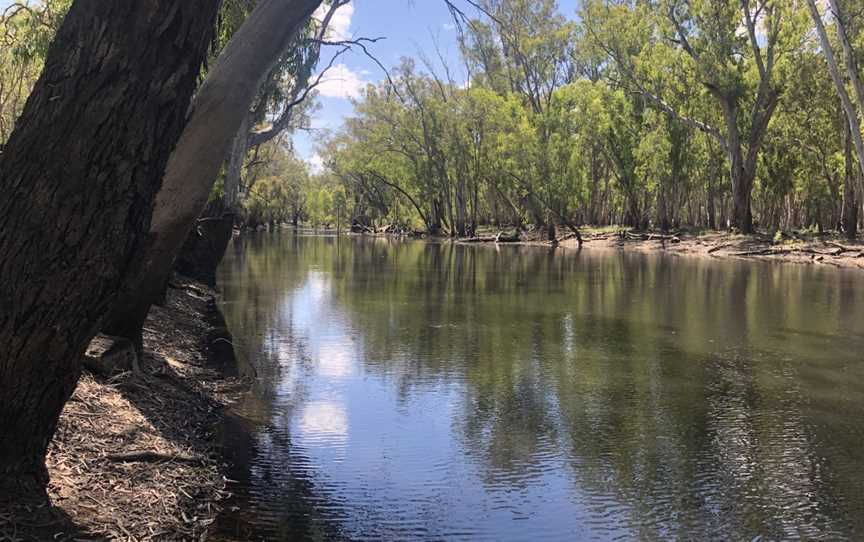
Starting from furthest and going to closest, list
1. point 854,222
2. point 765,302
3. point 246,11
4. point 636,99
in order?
point 636,99
point 854,222
point 765,302
point 246,11

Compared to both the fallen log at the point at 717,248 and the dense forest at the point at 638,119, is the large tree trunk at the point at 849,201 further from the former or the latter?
the fallen log at the point at 717,248

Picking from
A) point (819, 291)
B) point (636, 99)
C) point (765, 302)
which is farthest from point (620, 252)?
point (765, 302)

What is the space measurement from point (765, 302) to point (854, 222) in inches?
952

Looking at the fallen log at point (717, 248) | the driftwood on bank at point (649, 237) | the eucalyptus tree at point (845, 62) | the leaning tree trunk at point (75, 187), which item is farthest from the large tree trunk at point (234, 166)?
the driftwood on bank at point (649, 237)

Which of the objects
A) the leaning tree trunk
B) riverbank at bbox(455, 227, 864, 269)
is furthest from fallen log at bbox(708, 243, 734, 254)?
the leaning tree trunk

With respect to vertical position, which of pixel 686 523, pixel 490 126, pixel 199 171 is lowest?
pixel 686 523

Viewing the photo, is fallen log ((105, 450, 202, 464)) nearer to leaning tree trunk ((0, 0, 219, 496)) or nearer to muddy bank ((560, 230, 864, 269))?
leaning tree trunk ((0, 0, 219, 496))

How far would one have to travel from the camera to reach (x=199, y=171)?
5477 mm

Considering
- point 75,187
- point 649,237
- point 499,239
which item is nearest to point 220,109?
point 75,187

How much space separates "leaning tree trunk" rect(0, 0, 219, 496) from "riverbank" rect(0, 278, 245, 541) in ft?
1.47

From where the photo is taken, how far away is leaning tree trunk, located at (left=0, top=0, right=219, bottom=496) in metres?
3.47

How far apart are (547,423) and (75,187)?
525 centimetres

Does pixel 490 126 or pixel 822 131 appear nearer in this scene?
pixel 822 131

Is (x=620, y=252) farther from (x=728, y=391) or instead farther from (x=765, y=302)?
(x=728, y=391)
